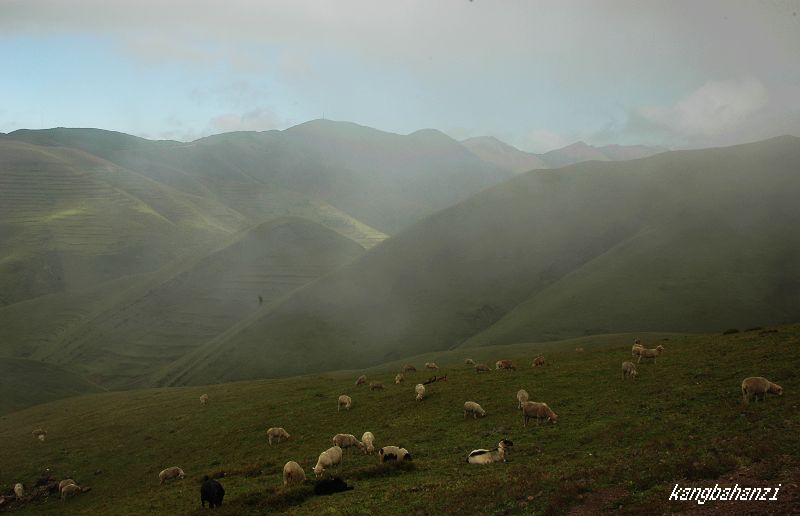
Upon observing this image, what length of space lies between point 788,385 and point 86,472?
42.6 meters

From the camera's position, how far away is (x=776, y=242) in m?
132

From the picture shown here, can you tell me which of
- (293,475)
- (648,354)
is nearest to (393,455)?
(293,475)

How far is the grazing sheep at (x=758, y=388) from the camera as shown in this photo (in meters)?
23.9

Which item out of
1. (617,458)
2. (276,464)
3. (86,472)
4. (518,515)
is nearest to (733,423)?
(617,458)

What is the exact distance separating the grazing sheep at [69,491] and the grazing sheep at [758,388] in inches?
1460

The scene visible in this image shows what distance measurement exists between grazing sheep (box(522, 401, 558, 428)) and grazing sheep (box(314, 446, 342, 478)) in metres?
9.19

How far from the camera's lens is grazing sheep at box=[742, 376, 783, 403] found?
2394cm

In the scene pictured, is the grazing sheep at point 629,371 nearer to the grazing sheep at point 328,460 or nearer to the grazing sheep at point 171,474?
the grazing sheep at point 328,460

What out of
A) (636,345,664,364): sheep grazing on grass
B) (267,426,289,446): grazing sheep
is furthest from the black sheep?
(636,345,664,364): sheep grazing on grass

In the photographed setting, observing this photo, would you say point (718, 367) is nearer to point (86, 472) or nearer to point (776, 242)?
point (86, 472)

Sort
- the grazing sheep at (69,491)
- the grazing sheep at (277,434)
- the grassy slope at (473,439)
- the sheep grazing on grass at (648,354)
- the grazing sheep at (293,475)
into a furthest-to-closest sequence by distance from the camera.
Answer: the sheep grazing on grass at (648,354) < the grazing sheep at (277,434) < the grazing sheep at (69,491) < the grazing sheep at (293,475) < the grassy slope at (473,439)

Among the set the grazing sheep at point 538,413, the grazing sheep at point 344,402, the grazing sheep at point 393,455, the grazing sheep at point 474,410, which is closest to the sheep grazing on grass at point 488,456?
the grazing sheep at point 393,455

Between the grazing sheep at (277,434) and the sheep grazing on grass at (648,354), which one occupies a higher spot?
the sheep grazing on grass at (648,354)

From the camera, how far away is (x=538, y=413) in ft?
91.2
